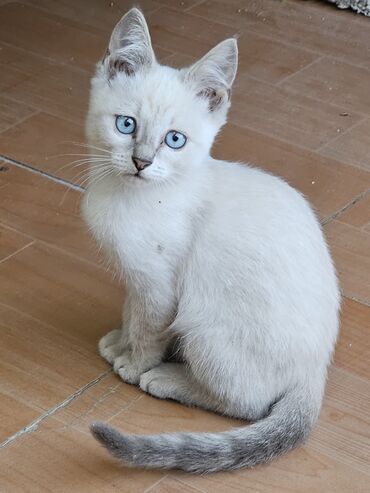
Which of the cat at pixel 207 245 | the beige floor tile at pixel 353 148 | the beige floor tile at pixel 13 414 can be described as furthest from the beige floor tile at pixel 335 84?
the beige floor tile at pixel 13 414

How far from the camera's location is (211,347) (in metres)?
1.76

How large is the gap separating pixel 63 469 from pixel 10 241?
2.38 feet

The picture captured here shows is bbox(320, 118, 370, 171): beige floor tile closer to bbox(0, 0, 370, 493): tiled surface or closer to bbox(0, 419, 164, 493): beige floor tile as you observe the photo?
bbox(0, 0, 370, 493): tiled surface

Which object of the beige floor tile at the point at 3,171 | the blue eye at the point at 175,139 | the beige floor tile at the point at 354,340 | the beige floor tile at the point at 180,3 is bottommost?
the beige floor tile at the point at 3,171

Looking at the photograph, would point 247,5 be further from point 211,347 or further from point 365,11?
point 211,347

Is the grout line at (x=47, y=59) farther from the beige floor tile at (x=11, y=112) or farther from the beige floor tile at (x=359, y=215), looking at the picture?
the beige floor tile at (x=359, y=215)

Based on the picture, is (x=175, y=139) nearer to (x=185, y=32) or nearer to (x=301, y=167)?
(x=301, y=167)

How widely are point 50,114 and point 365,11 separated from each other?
119cm

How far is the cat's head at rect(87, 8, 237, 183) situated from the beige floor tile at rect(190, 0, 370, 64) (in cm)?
146

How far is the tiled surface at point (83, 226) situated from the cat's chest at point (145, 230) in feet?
0.70

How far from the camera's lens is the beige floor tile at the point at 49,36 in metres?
3.08

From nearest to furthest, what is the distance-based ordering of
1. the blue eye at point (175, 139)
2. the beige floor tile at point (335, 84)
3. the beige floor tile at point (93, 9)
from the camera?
the blue eye at point (175, 139), the beige floor tile at point (335, 84), the beige floor tile at point (93, 9)

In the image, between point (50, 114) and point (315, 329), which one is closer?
point (315, 329)

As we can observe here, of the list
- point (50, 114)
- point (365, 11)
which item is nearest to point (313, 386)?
point (50, 114)
